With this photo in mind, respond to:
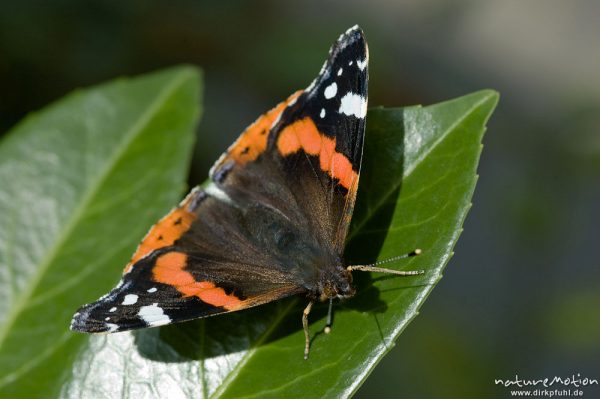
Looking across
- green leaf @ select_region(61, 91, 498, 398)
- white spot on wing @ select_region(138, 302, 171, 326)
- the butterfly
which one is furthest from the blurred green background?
white spot on wing @ select_region(138, 302, 171, 326)

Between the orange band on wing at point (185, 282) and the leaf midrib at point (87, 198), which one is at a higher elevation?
the leaf midrib at point (87, 198)

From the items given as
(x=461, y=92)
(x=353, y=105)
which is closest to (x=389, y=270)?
(x=353, y=105)

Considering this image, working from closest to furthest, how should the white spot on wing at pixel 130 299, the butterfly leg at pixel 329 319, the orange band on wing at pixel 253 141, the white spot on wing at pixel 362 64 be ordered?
the butterfly leg at pixel 329 319
the white spot on wing at pixel 130 299
the white spot on wing at pixel 362 64
the orange band on wing at pixel 253 141

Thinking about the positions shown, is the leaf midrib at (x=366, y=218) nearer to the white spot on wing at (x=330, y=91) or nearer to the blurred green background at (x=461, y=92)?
the white spot on wing at (x=330, y=91)

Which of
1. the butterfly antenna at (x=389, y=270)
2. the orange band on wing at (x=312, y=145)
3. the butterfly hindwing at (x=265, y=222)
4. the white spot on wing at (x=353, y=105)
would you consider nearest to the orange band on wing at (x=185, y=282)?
the butterfly hindwing at (x=265, y=222)

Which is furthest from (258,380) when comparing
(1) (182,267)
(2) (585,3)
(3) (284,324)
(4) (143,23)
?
(2) (585,3)

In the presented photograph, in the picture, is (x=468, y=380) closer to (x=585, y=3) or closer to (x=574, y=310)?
(x=574, y=310)

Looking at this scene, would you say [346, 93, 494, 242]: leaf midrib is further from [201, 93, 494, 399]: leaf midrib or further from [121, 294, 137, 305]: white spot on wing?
[121, 294, 137, 305]: white spot on wing
